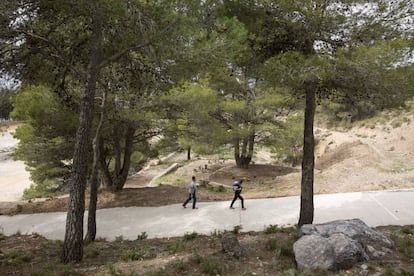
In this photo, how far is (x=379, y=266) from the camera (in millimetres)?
5629

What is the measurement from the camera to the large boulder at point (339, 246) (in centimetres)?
559

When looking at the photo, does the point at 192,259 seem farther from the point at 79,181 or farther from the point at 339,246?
the point at 79,181

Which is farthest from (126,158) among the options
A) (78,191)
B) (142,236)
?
(78,191)

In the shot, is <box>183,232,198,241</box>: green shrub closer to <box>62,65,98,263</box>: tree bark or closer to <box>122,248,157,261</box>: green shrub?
<box>122,248,157,261</box>: green shrub

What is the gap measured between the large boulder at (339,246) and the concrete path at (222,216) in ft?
9.17

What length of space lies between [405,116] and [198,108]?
2140 centimetres

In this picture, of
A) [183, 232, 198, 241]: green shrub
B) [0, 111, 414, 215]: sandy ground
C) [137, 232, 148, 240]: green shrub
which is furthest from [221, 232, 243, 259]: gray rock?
[0, 111, 414, 215]: sandy ground

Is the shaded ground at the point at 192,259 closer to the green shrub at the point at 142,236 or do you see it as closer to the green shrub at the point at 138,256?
the green shrub at the point at 138,256

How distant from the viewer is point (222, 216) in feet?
35.6

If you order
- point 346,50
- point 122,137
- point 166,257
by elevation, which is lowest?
point 166,257

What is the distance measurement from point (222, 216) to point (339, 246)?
17.9 ft

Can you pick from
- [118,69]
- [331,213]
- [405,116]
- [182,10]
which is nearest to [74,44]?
[118,69]

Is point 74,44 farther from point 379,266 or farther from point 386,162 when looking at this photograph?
point 386,162

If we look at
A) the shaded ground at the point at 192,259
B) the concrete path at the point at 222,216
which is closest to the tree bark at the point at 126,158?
the concrete path at the point at 222,216
